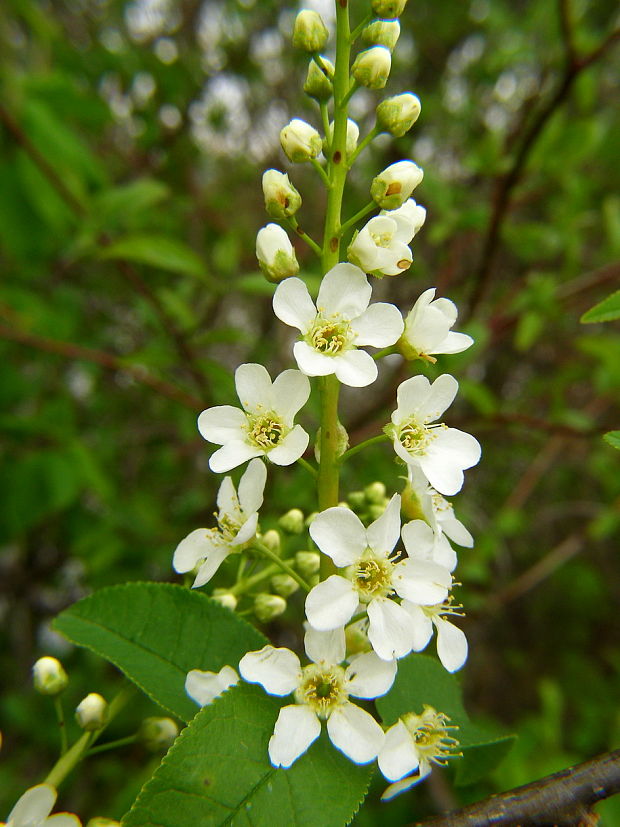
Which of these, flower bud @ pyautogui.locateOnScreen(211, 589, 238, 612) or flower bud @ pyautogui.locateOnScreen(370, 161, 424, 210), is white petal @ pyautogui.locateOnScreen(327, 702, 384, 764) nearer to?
flower bud @ pyautogui.locateOnScreen(211, 589, 238, 612)

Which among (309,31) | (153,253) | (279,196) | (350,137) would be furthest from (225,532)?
(153,253)

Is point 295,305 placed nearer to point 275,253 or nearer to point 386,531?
point 275,253

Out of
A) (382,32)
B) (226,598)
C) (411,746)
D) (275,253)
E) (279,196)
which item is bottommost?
(411,746)

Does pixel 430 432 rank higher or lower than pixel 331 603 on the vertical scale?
higher

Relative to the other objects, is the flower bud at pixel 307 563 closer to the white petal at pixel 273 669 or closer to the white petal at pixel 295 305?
the white petal at pixel 273 669

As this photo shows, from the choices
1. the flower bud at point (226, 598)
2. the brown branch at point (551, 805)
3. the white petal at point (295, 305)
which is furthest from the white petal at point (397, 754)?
the white petal at point (295, 305)
